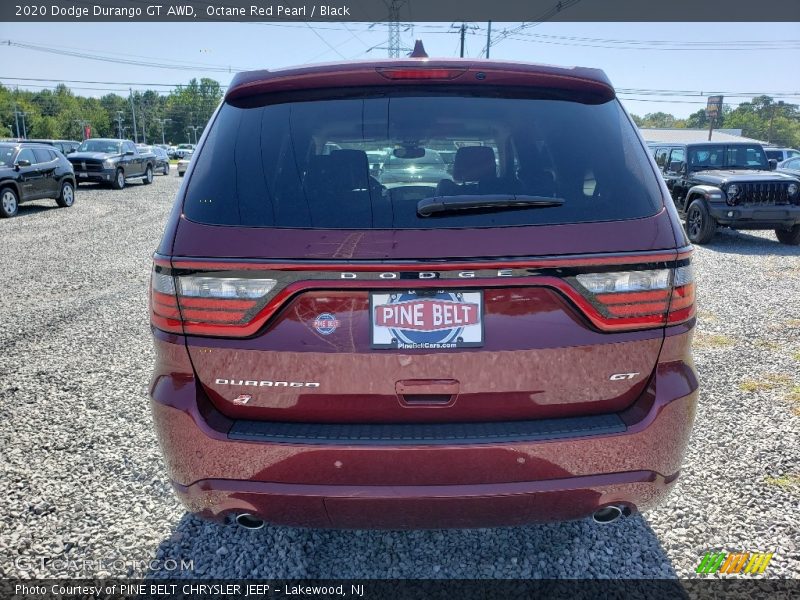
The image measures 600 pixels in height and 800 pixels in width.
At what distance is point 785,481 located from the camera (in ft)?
10.2

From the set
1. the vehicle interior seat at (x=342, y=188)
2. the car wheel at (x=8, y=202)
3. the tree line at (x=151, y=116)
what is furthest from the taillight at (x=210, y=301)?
the tree line at (x=151, y=116)

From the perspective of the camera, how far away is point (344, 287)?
1801 mm

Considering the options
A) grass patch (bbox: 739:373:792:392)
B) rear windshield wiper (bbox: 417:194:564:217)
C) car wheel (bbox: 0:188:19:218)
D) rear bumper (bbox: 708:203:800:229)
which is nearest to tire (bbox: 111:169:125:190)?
car wheel (bbox: 0:188:19:218)

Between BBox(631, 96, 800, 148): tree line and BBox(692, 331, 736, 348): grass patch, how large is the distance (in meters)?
132

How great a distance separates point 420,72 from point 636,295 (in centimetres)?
106

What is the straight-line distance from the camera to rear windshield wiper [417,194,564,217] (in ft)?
6.02

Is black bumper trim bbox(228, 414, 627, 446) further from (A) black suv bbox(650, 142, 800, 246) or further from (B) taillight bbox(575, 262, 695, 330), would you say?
(A) black suv bbox(650, 142, 800, 246)

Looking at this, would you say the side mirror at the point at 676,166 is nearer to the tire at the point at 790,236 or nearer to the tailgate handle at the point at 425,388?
the tire at the point at 790,236

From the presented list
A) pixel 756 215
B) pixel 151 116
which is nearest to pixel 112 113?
pixel 151 116

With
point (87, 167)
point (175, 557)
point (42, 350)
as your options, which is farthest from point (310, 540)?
point (87, 167)

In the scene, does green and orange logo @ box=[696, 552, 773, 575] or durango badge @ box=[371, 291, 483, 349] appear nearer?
durango badge @ box=[371, 291, 483, 349]

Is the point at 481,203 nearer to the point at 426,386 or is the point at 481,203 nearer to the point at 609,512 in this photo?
the point at 426,386

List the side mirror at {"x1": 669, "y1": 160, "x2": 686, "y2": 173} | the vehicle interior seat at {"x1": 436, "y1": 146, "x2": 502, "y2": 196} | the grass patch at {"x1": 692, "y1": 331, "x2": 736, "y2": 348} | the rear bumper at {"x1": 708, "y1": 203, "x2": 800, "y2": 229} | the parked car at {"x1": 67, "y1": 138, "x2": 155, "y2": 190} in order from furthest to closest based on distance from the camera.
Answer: the parked car at {"x1": 67, "y1": 138, "x2": 155, "y2": 190} < the side mirror at {"x1": 669, "y1": 160, "x2": 686, "y2": 173} < the rear bumper at {"x1": 708, "y1": 203, "x2": 800, "y2": 229} < the grass patch at {"x1": 692, "y1": 331, "x2": 736, "y2": 348} < the vehicle interior seat at {"x1": 436, "y1": 146, "x2": 502, "y2": 196}

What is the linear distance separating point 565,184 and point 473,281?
479 mm
